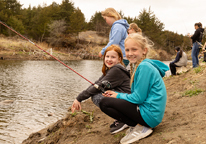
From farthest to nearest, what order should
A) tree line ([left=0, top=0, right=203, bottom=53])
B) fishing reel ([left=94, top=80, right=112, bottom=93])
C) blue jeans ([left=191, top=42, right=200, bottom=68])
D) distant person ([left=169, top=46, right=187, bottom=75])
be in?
1. tree line ([left=0, top=0, right=203, bottom=53])
2. distant person ([left=169, top=46, right=187, bottom=75])
3. blue jeans ([left=191, top=42, right=200, bottom=68])
4. fishing reel ([left=94, top=80, right=112, bottom=93])

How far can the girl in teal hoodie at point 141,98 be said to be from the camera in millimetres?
2307

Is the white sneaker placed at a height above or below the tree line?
below

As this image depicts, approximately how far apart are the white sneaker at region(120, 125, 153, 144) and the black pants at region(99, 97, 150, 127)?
6 cm

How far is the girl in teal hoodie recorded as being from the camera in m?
2.31

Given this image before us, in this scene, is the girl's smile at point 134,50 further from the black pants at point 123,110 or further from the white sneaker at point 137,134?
the white sneaker at point 137,134

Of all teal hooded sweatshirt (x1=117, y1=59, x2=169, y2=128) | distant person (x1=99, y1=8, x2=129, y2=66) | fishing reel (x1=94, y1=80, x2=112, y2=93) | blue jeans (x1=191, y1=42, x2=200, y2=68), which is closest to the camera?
teal hooded sweatshirt (x1=117, y1=59, x2=169, y2=128)

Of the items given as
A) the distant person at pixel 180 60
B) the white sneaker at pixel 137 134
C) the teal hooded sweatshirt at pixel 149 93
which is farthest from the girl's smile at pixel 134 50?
the distant person at pixel 180 60

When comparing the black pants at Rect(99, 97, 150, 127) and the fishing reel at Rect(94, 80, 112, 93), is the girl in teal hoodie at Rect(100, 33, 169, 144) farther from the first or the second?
the fishing reel at Rect(94, 80, 112, 93)

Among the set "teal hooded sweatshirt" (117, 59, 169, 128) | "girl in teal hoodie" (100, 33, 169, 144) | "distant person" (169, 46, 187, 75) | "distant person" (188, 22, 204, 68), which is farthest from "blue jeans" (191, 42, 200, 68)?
"teal hooded sweatshirt" (117, 59, 169, 128)

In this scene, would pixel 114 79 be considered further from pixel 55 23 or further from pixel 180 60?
pixel 55 23

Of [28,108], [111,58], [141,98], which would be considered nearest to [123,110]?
[141,98]

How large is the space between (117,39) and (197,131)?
244 centimetres

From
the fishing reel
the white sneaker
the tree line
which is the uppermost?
the tree line

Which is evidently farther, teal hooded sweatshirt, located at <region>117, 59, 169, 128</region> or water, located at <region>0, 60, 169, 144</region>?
water, located at <region>0, 60, 169, 144</region>
